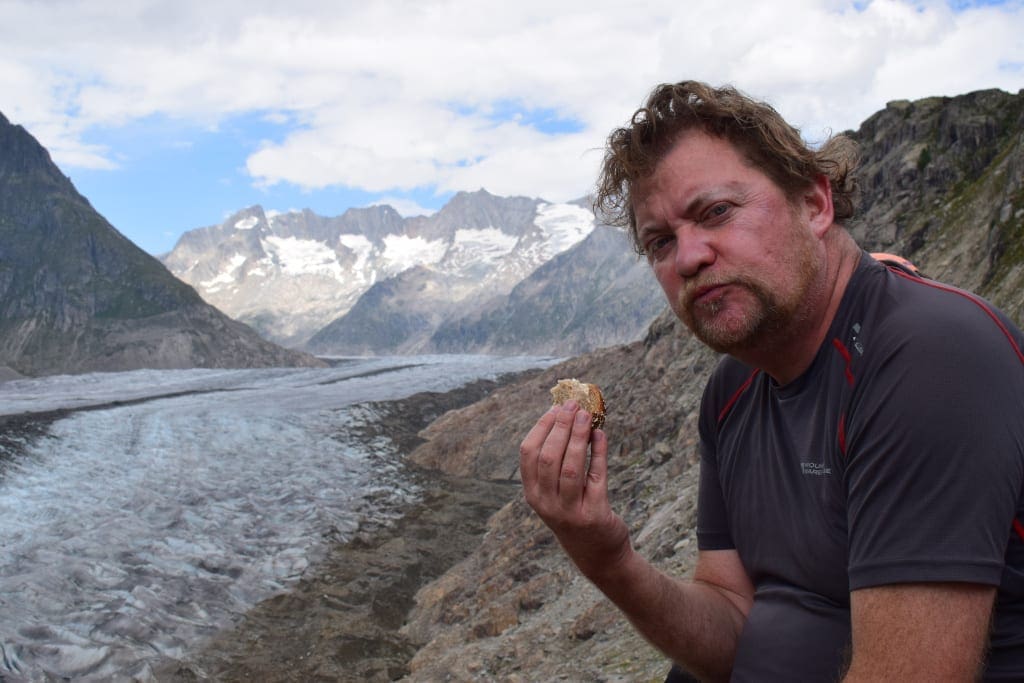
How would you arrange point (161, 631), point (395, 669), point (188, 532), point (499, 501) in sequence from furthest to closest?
point (499, 501) < point (188, 532) < point (161, 631) < point (395, 669)

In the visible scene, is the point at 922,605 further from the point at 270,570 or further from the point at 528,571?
Answer: the point at 270,570

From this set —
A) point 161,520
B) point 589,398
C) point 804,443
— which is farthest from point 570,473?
point 161,520

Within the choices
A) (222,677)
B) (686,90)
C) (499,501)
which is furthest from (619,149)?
(499,501)

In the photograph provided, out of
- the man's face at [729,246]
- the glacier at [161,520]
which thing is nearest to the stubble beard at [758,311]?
the man's face at [729,246]

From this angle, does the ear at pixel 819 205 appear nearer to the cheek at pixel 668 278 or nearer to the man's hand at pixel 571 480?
the cheek at pixel 668 278

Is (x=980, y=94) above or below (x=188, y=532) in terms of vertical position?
above

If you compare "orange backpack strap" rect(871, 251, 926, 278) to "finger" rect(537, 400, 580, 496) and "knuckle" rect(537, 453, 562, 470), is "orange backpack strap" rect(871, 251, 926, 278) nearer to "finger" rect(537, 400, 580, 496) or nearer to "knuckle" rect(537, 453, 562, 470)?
"finger" rect(537, 400, 580, 496)

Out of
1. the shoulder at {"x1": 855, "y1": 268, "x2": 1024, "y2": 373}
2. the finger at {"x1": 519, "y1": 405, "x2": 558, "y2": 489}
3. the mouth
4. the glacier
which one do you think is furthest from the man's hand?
the glacier
